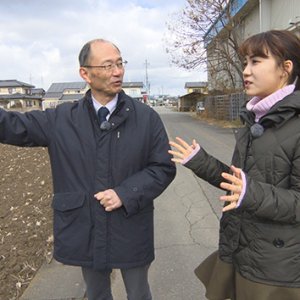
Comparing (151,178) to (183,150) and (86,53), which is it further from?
(86,53)

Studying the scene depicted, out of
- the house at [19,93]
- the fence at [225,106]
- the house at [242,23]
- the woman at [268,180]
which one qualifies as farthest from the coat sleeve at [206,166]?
the house at [19,93]

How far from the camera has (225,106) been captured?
30391 millimetres

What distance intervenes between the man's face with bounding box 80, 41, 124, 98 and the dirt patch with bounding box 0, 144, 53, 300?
218 cm

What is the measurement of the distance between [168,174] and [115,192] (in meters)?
0.39

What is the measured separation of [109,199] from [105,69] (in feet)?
2.71

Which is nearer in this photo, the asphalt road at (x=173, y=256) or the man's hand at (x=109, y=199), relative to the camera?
the man's hand at (x=109, y=199)

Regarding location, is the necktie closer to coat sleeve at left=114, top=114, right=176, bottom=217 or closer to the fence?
coat sleeve at left=114, top=114, right=176, bottom=217

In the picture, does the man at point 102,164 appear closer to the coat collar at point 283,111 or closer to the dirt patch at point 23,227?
the coat collar at point 283,111

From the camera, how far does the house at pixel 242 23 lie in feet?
76.8

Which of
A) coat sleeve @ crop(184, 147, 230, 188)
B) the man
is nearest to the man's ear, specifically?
the man

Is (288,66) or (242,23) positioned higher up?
(242,23)

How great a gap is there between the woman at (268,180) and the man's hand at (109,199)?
2.24 ft

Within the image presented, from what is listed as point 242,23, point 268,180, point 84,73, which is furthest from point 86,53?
point 242,23

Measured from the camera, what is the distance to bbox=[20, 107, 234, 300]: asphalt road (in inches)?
145
